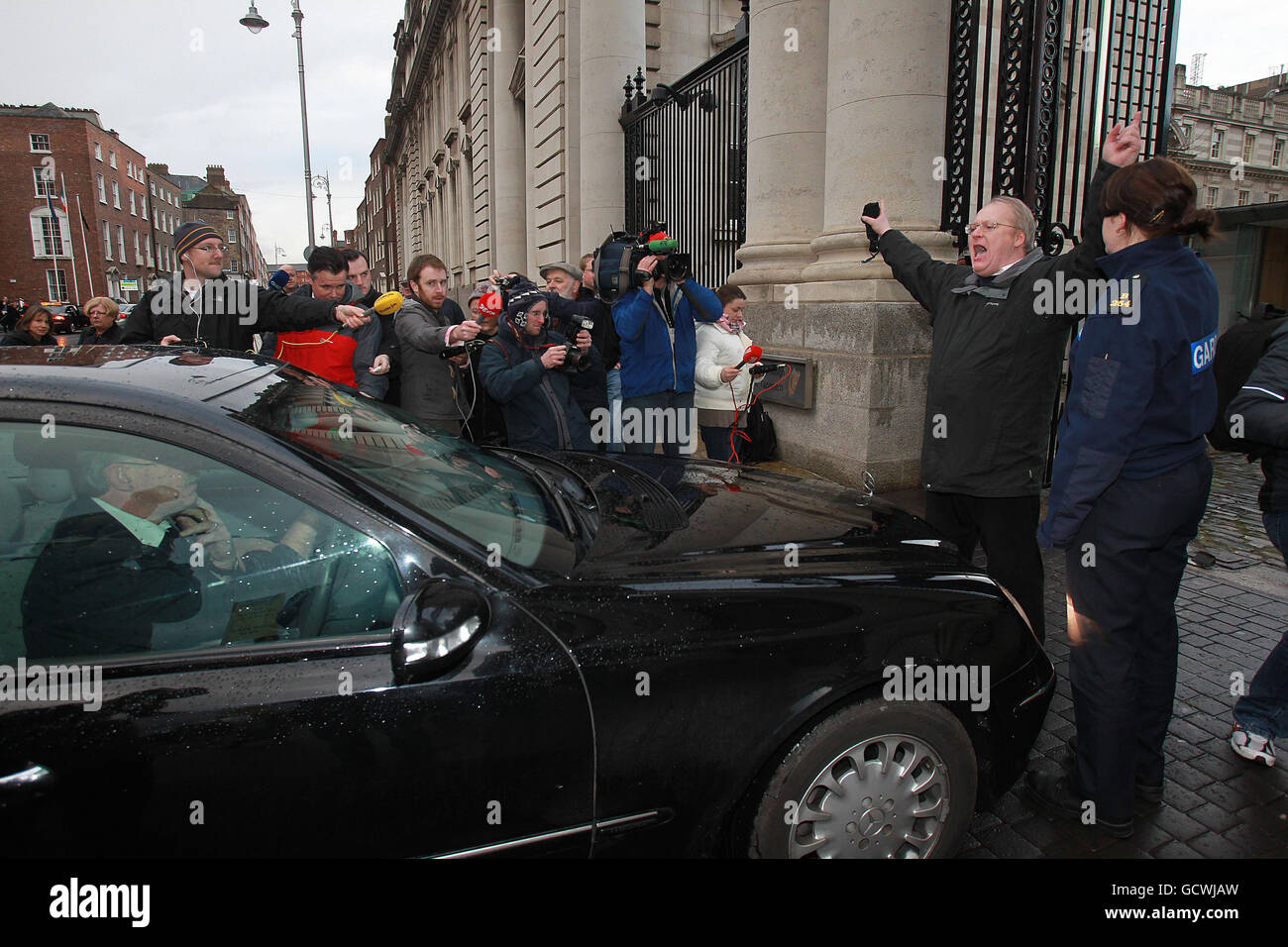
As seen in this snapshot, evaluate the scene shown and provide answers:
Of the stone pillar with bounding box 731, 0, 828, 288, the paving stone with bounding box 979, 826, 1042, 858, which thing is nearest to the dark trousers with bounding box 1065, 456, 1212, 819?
the paving stone with bounding box 979, 826, 1042, 858

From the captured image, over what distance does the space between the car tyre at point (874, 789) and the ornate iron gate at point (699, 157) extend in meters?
7.48

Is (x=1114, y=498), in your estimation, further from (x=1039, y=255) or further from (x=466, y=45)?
(x=466, y=45)

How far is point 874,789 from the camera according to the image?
2.21 m

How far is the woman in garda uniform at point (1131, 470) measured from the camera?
237 cm

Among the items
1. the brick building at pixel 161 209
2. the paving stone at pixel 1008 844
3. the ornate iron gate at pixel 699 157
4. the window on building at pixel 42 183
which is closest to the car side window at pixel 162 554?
the paving stone at pixel 1008 844

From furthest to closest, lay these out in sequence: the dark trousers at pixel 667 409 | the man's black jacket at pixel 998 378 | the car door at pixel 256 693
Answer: the dark trousers at pixel 667 409 < the man's black jacket at pixel 998 378 < the car door at pixel 256 693

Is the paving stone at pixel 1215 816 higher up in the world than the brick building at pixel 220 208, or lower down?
lower down

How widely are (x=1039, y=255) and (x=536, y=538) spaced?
242cm

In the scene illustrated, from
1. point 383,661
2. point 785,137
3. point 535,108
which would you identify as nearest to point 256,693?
point 383,661

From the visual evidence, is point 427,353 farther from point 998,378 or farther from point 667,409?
point 998,378

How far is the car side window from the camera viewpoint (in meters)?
1.78

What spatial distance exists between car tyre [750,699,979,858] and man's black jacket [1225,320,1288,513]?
59.9 inches

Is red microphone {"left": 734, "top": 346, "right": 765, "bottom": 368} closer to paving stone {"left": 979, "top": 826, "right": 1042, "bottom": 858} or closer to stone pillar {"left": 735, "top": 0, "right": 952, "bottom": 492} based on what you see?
stone pillar {"left": 735, "top": 0, "right": 952, "bottom": 492}

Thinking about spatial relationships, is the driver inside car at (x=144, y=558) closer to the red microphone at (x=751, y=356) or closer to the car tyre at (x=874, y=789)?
the car tyre at (x=874, y=789)
